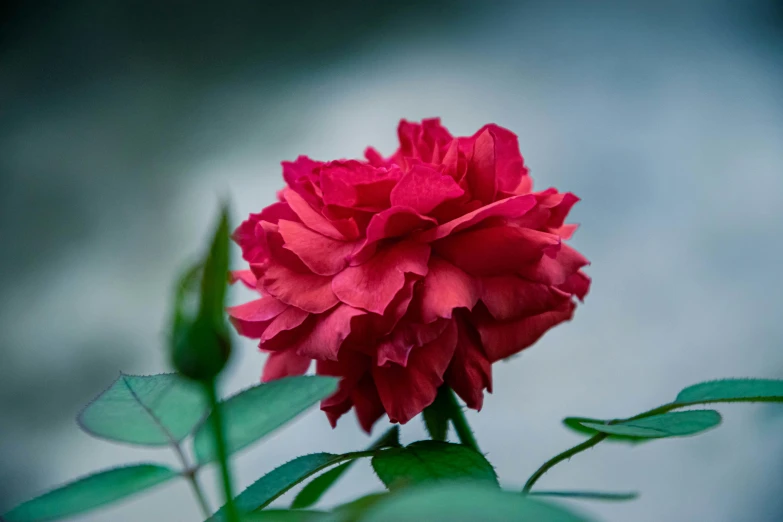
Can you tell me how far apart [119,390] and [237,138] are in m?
0.77

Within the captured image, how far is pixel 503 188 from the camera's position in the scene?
24 centimetres

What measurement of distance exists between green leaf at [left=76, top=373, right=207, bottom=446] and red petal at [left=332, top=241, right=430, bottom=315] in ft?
0.21

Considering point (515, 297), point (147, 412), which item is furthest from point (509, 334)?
point (147, 412)

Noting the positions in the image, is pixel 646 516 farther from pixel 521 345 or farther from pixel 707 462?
pixel 521 345

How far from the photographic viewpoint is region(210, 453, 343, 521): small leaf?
178 millimetres

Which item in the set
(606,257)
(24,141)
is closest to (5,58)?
(24,141)

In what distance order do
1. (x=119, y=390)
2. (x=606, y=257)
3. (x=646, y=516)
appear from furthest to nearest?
1. (x=606, y=257)
2. (x=646, y=516)
3. (x=119, y=390)

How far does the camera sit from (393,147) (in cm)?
88

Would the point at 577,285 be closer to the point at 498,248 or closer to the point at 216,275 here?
the point at 498,248

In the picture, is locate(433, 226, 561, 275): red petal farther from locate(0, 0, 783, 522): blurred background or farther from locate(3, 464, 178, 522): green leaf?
locate(0, 0, 783, 522): blurred background

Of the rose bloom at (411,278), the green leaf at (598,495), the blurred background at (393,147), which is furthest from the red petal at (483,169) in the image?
the blurred background at (393,147)

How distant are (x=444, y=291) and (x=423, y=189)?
3cm

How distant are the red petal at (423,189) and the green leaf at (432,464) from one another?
77 millimetres

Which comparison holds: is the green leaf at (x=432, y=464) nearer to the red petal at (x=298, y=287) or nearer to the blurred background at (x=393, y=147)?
the red petal at (x=298, y=287)
